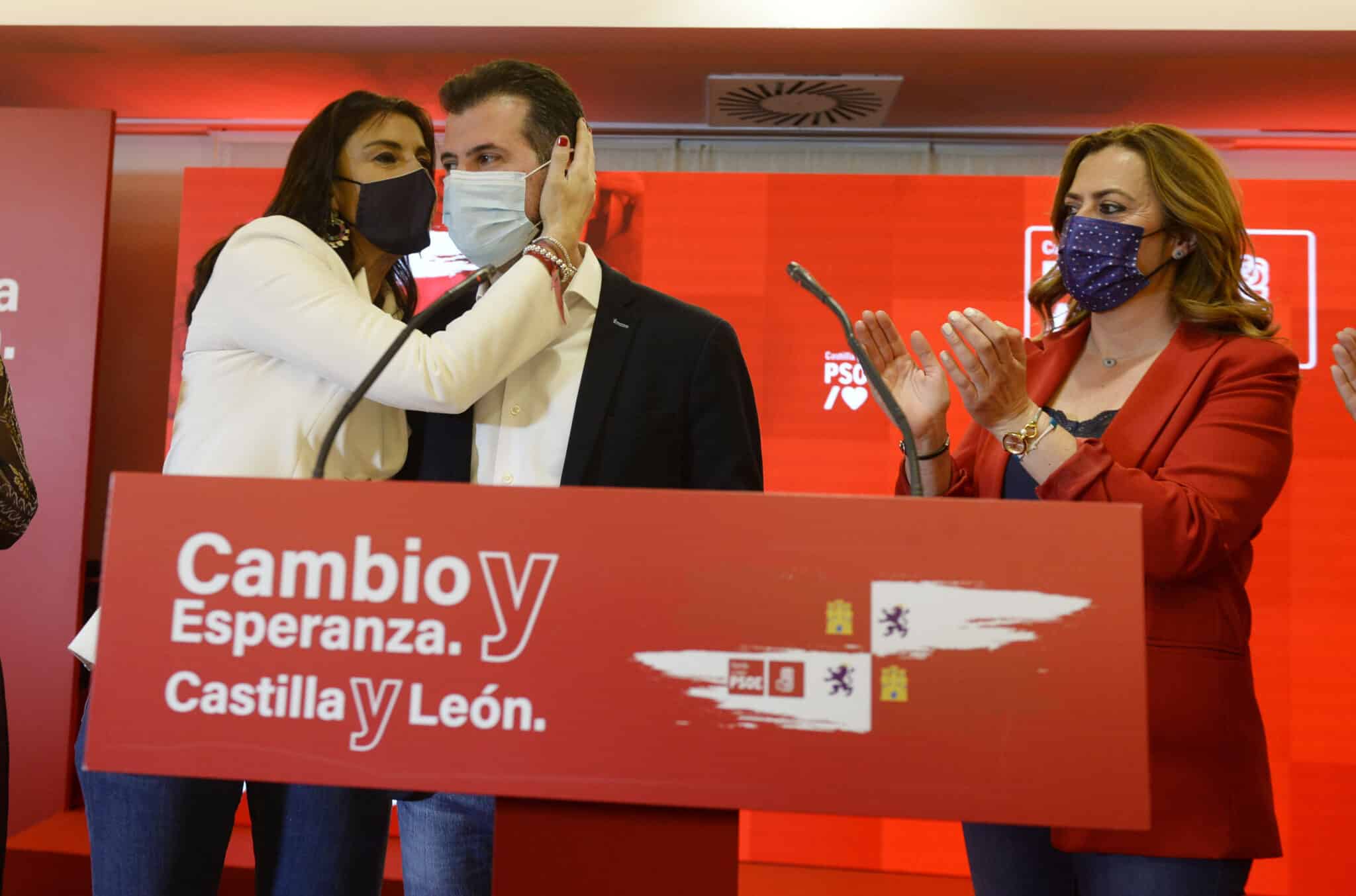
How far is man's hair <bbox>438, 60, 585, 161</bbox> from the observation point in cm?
154

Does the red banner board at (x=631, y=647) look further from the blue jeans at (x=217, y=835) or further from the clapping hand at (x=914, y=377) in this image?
the clapping hand at (x=914, y=377)

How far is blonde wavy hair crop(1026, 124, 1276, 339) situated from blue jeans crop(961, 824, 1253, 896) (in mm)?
700

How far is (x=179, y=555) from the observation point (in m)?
0.93

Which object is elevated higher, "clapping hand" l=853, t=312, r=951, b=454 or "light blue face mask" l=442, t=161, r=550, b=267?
"light blue face mask" l=442, t=161, r=550, b=267

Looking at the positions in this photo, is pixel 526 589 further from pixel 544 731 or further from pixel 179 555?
pixel 179 555

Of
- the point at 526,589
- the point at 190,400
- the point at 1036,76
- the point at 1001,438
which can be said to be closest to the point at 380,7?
the point at 1036,76

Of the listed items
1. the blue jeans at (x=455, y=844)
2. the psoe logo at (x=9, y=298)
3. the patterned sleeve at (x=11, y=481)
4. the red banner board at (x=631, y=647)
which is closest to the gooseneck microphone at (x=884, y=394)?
the red banner board at (x=631, y=647)

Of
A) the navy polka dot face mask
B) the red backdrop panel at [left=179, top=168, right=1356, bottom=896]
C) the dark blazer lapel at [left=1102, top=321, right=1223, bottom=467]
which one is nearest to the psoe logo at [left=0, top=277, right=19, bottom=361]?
the red backdrop panel at [left=179, top=168, right=1356, bottom=896]

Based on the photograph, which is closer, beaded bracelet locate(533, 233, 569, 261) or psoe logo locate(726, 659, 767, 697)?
psoe logo locate(726, 659, 767, 697)

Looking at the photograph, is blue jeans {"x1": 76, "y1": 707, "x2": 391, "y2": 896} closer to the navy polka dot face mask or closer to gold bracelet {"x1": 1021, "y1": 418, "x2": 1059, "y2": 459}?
gold bracelet {"x1": 1021, "y1": 418, "x2": 1059, "y2": 459}

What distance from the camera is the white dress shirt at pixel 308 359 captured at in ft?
4.09

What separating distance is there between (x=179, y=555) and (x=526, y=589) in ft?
0.96

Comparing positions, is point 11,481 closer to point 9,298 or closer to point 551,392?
point 551,392

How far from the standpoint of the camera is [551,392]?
1.42 m
